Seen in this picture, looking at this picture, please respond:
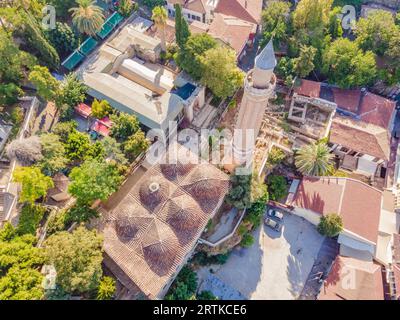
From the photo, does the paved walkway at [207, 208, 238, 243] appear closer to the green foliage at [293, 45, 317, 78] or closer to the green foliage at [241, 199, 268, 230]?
the green foliage at [241, 199, 268, 230]

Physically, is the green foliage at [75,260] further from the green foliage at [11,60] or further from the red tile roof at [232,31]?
the red tile roof at [232,31]

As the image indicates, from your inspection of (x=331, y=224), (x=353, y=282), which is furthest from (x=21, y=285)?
(x=353, y=282)

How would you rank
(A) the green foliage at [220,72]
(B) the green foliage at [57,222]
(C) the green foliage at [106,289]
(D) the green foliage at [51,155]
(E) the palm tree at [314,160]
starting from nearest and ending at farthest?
(C) the green foliage at [106,289] → (B) the green foliage at [57,222] → (D) the green foliage at [51,155] → (A) the green foliage at [220,72] → (E) the palm tree at [314,160]

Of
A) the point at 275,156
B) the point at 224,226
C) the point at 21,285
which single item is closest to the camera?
the point at 21,285

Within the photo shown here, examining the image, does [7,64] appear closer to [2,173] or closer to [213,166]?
[2,173]

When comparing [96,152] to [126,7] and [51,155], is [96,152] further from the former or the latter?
[126,7]

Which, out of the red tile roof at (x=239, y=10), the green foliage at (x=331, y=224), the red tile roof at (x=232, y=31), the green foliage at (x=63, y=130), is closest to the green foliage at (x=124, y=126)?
the green foliage at (x=63, y=130)

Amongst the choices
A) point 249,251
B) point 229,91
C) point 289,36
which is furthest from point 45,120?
point 289,36
